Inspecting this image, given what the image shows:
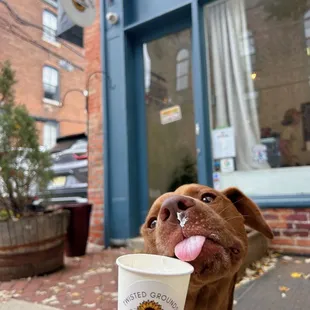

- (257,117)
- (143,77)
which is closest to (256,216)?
(257,117)

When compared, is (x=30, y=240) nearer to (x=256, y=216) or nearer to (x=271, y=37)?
(x=256, y=216)

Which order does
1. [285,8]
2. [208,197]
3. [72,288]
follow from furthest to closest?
[285,8] → [72,288] → [208,197]

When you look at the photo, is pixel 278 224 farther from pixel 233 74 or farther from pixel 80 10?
pixel 80 10

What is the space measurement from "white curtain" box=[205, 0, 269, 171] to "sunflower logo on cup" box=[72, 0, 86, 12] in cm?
168

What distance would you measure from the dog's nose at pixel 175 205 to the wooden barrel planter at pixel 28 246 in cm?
244

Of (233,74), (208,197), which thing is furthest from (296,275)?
(233,74)

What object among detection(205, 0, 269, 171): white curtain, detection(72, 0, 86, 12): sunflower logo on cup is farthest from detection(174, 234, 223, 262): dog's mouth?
detection(72, 0, 86, 12): sunflower logo on cup

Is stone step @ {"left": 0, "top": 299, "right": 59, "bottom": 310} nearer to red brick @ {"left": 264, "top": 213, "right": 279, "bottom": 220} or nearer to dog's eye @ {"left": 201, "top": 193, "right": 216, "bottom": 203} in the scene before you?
dog's eye @ {"left": 201, "top": 193, "right": 216, "bottom": 203}

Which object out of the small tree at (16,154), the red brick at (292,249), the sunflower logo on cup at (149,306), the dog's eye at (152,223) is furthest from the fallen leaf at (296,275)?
the small tree at (16,154)

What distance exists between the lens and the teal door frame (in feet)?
15.1

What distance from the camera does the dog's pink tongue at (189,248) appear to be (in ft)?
4.37

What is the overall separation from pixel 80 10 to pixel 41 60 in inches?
37.5

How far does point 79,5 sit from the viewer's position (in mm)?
4352

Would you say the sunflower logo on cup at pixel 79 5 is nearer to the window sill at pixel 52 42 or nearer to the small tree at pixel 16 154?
the window sill at pixel 52 42
